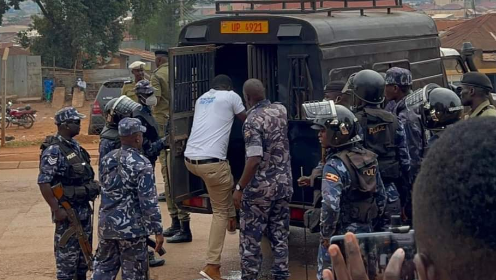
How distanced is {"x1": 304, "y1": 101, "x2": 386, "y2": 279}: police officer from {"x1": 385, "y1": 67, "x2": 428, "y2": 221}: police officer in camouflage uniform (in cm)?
83

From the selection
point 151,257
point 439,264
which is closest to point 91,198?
point 151,257

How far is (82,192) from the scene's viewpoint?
7.00 metres

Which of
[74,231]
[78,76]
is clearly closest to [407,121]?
[74,231]

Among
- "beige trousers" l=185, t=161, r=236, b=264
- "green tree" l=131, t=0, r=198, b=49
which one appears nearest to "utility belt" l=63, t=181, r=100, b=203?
"beige trousers" l=185, t=161, r=236, b=264

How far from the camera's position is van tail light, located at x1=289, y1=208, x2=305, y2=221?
7516 mm

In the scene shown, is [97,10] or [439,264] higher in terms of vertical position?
[97,10]

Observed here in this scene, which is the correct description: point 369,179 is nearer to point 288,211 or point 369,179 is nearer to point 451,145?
point 288,211

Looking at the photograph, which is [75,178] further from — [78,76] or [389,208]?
[78,76]

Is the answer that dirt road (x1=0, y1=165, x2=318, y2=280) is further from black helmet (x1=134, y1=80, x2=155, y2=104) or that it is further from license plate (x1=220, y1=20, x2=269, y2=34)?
license plate (x1=220, y1=20, x2=269, y2=34)

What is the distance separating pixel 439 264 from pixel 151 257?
7035 mm

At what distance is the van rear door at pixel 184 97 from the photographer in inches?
307

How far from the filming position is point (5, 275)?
8.26m

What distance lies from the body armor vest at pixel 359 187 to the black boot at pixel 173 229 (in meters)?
3.87

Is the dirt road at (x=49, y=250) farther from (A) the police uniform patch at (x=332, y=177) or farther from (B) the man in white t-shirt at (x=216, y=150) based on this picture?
(A) the police uniform patch at (x=332, y=177)
